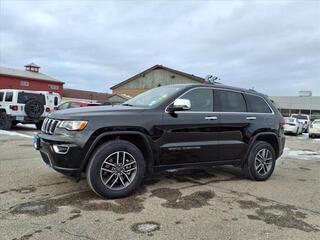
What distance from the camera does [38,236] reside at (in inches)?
Result: 145

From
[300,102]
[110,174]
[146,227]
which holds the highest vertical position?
[300,102]

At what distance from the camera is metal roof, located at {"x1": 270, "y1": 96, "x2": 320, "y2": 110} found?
51.0 meters

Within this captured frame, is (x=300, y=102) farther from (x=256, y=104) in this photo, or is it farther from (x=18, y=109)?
(x=256, y=104)

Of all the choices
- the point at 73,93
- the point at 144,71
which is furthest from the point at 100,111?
the point at 73,93

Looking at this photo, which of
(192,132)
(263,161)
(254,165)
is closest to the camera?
(192,132)

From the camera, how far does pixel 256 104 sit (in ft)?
22.6

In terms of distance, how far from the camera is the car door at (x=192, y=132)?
5449 millimetres

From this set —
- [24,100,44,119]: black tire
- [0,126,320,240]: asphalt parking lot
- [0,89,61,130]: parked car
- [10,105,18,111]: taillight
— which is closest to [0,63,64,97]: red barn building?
[0,89,61,130]: parked car

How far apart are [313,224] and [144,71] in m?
39.2

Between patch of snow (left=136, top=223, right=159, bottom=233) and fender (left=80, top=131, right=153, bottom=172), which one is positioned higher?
fender (left=80, top=131, right=153, bottom=172)

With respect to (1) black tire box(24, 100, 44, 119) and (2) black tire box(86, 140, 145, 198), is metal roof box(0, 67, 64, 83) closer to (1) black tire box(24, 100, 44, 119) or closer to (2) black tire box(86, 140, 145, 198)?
(1) black tire box(24, 100, 44, 119)

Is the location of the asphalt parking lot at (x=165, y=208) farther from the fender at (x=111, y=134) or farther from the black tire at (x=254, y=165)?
the fender at (x=111, y=134)

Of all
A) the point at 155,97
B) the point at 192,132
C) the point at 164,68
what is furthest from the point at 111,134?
the point at 164,68

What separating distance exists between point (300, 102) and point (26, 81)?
1495 inches
